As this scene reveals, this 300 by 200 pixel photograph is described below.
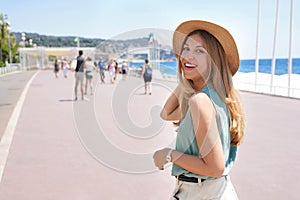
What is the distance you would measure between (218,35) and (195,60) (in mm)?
149

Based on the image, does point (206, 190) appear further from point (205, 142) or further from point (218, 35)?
point (218, 35)

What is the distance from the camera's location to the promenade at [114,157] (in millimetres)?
2109

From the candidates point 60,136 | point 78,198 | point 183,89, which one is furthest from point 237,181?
point 60,136

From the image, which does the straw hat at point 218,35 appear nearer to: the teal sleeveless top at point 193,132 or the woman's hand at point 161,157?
the teal sleeveless top at point 193,132

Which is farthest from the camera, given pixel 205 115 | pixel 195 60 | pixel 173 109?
pixel 173 109

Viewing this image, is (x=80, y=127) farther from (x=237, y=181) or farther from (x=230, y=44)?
(x=237, y=181)

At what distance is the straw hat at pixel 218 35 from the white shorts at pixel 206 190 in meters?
0.50

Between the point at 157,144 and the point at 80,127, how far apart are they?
12.4 ft

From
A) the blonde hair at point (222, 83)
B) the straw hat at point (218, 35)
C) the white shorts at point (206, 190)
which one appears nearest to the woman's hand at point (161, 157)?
the white shorts at point (206, 190)

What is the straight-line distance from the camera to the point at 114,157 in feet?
6.20

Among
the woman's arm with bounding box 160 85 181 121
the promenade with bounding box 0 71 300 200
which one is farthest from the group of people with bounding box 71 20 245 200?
the promenade with bounding box 0 71 300 200

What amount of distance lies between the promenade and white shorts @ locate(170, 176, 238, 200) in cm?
33

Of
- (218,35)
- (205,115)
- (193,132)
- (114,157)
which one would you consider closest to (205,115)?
(205,115)

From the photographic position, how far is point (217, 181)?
1443mm
